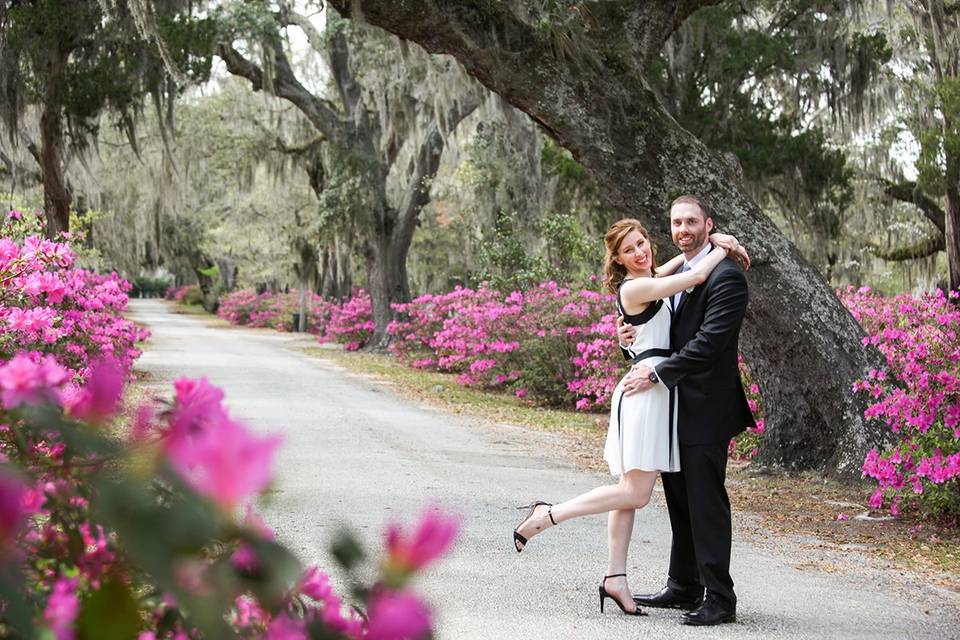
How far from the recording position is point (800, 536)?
6.23m

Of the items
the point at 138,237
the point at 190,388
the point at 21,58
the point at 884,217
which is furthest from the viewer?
the point at 138,237

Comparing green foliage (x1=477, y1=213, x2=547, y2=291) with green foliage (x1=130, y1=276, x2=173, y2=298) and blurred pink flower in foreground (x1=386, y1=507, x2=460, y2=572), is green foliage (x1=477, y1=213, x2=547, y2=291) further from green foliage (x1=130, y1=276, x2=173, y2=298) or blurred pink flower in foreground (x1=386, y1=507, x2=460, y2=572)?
green foliage (x1=130, y1=276, x2=173, y2=298)

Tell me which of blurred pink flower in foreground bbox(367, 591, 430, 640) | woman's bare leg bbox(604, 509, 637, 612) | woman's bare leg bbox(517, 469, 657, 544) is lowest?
woman's bare leg bbox(604, 509, 637, 612)

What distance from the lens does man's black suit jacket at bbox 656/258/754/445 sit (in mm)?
4375

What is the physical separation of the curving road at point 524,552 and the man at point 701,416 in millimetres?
153

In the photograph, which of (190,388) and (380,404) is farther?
(380,404)

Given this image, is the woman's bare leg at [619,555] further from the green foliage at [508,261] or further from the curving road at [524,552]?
the green foliage at [508,261]

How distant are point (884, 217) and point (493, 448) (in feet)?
56.8

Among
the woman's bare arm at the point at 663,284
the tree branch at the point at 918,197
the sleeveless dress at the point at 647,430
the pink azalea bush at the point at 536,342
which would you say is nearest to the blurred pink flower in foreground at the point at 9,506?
the sleeveless dress at the point at 647,430

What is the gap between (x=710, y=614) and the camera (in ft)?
14.0

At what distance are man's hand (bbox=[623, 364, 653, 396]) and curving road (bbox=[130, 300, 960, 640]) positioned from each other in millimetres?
977

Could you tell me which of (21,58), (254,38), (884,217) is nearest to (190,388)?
(21,58)

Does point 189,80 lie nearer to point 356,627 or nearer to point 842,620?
point 842,620

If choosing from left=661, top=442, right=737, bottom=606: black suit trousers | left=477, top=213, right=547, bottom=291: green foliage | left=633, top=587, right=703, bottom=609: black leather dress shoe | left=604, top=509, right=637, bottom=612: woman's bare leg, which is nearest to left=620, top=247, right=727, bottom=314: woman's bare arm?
left=661, top=442, right=737, bottom=606: black suit trousers
